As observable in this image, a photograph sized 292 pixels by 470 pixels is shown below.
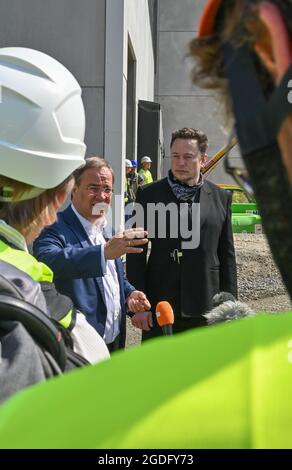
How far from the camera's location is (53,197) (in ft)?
5.97

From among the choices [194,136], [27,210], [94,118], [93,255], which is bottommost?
[27,210]

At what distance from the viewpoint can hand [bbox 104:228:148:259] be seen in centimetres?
293

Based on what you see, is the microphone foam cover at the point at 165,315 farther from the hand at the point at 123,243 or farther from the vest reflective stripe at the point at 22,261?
the hand at the point at 123,243

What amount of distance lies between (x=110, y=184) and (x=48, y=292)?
1.83 meters

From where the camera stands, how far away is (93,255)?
2932 mm

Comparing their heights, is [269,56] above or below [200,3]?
below

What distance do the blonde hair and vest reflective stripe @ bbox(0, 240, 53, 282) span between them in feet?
0.45

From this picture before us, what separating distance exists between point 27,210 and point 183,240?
2.11m

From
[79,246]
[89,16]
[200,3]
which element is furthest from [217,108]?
[200,3]

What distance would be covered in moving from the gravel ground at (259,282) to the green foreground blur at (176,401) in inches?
282

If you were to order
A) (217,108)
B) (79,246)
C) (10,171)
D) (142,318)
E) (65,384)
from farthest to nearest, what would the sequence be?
(142,318) → (79,246) → (10,171) → (217,108) → (65,384)

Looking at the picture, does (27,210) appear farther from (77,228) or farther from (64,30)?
(64,30)

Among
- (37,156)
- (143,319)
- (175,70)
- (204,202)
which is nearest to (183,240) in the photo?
(204,202)

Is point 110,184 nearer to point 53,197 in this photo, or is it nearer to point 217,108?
point 53,197
